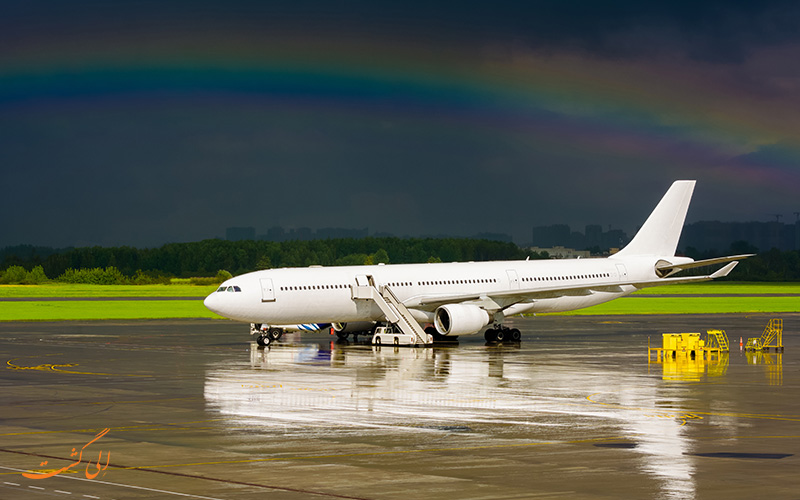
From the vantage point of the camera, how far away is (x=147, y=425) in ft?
85.3

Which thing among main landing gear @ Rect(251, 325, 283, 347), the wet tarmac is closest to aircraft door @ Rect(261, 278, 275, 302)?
main landing gear @ Rect(251, 325, 283, 347)

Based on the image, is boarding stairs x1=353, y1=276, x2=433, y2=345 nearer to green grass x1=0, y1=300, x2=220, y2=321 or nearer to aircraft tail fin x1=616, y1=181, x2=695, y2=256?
aircraft tail fin x1=616, y1=181, x2=695, y2=256

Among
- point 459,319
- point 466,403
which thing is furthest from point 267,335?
point 466,403

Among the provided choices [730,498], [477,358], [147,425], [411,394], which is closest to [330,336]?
[477,358]

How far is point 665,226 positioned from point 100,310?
5388cm

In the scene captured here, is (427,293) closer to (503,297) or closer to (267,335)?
(503,297)

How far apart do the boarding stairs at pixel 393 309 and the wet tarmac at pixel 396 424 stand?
3.12 metres

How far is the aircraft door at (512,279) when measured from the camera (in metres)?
60.6

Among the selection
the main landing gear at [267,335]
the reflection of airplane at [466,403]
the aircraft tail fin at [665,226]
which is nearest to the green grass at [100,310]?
the main landing gear at [267,335]

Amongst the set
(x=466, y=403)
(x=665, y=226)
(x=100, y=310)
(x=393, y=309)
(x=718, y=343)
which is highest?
(x=665, y=226)

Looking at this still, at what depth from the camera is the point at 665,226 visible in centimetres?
6894

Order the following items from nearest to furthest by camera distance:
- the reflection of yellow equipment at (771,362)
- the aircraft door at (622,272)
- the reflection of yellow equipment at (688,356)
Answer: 1. the reflection of yellow equipment at (771,362)
2. the reflection of yellow equipment at (688,356)
3. the aircraft door at (622,272)

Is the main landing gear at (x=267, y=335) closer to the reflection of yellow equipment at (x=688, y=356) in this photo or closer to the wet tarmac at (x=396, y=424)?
the wet tarmac at (x=396, y=424)

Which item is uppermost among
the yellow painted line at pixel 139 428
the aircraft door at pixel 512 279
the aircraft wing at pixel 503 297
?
the aircraft door at pixel 512 279
